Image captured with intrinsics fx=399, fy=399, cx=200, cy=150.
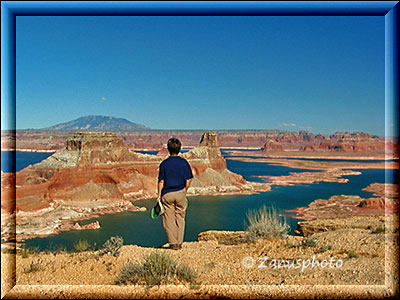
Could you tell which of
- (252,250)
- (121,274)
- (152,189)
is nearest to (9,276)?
(121,274)

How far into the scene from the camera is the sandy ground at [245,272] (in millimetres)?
3531

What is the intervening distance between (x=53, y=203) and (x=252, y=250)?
36938mm

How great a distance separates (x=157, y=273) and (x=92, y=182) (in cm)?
4319

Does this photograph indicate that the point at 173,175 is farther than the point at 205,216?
No

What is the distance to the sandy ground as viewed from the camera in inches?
139

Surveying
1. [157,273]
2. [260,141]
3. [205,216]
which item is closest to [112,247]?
[157,273]

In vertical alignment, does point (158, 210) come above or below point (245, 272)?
above

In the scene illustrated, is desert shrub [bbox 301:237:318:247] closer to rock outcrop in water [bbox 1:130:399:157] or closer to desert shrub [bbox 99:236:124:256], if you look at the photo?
desert shrub [bbox 99:236:124:256]

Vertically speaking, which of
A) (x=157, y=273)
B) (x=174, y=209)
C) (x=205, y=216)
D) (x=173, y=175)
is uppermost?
(x=173, y=175)

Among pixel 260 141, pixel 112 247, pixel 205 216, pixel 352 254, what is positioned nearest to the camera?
pixel 352 254

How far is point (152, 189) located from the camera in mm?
53000

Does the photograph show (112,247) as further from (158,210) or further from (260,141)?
(260,141)

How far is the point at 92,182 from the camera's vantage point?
45.4 m

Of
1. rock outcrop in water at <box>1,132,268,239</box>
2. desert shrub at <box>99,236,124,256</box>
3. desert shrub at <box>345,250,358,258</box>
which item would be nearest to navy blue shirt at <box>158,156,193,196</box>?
desert shrub at <box>99,236,124,256</box>
